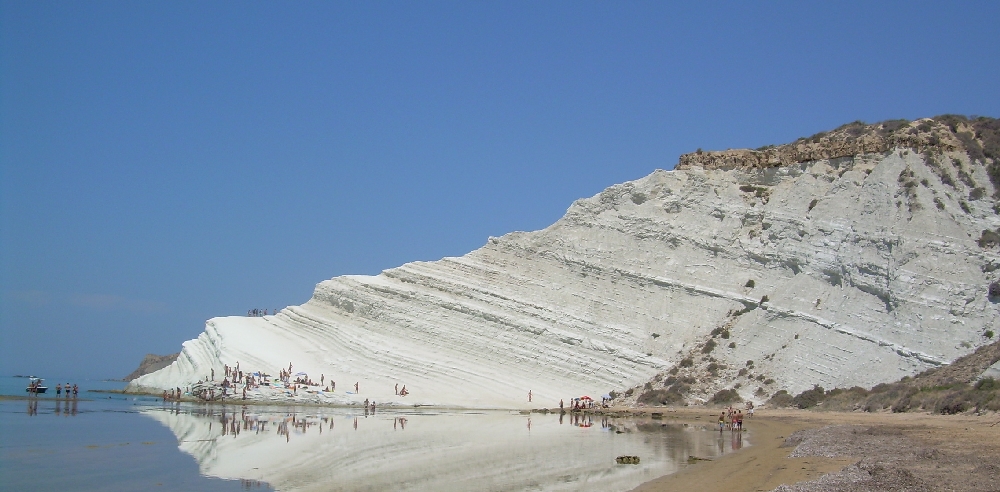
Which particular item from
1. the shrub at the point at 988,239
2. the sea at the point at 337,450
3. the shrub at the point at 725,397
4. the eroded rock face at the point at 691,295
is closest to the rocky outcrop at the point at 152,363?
the eroded rock face at the point at 691,295

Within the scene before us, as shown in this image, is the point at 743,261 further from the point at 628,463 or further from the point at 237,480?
the point at 237,480

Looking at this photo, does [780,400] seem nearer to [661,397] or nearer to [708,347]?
[708,347]

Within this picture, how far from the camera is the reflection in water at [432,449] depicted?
14.0 metres

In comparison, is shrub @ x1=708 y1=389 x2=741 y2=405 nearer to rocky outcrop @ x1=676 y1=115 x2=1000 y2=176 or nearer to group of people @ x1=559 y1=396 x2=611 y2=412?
group of people @ x1=559 y1=396 x2=611 y2=412

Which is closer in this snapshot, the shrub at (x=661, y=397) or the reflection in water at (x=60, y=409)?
the reflection in water at (x=60, y=409)

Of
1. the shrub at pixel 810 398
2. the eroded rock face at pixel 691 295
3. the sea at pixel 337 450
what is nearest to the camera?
the sea at pixel 337 450

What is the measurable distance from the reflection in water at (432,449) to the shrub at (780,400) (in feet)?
23.2

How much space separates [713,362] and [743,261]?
6.28 metres

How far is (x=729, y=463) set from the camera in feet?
50.3

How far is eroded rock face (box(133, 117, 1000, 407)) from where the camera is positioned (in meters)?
34.4

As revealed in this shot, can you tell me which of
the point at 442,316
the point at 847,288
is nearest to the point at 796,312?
the point at 847,288

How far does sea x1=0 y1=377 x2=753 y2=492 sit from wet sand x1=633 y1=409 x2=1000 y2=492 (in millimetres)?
893

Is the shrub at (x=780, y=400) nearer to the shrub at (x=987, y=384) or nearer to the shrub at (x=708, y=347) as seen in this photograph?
the shrub at (x=708, y=347)

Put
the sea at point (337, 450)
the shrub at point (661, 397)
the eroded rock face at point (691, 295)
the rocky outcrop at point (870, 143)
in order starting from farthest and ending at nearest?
1. the rocky outcrop at point (870, 143)
2. the shrub at point (661, 397)
3. the eroded rock face at point (691, 295)
4. the sea at point (337, 450)
